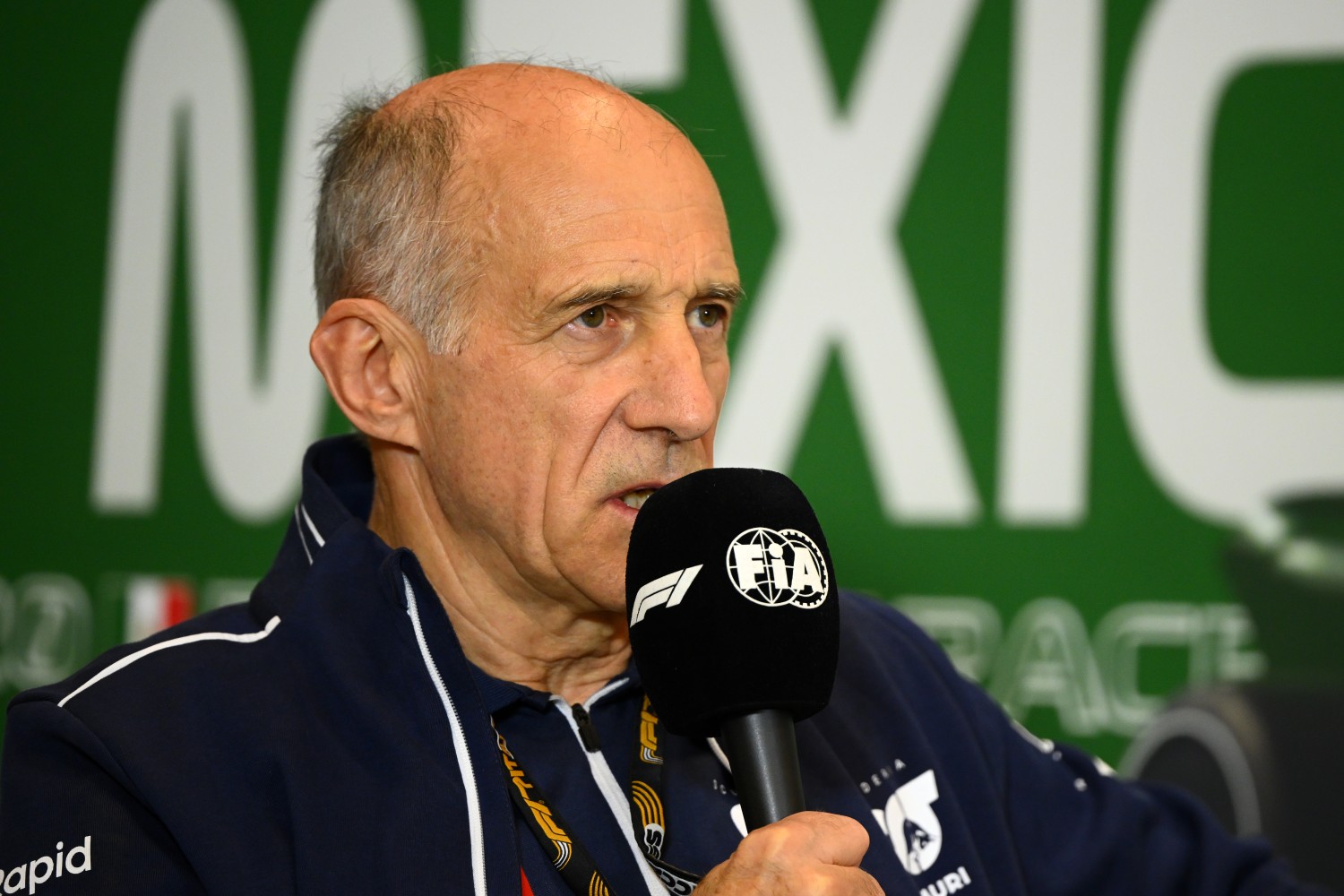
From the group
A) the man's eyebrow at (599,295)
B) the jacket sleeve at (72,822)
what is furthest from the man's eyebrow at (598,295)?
the jacket sleeve at (72,822)

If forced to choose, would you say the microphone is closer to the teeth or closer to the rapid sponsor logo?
the teeth

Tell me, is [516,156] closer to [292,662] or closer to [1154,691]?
[292,662]

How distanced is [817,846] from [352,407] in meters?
0.75

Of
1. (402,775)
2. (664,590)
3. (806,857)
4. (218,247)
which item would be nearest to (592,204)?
(664,590)

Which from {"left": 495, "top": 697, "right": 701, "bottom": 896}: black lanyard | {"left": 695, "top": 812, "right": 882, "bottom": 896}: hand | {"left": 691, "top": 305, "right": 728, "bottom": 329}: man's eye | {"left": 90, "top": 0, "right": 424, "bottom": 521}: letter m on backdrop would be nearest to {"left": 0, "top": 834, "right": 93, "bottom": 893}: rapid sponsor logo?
{"left": 495, "top": 697, "right": 701, "bottom": 896}: black lanyard

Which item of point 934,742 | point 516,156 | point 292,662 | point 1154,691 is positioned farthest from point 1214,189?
point 292,662

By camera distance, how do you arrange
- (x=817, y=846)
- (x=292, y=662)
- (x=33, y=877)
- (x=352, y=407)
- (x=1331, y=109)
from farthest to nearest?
(x=1331, y=109) → (x=352, y=407) → (x=292, y=662) → (x=33, y=877) → (x=817, y=846)

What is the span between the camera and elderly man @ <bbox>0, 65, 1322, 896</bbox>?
112 cm

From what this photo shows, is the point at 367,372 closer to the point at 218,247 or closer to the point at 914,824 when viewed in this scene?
the point at 914,824

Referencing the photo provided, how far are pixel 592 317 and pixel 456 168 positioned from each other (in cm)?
21

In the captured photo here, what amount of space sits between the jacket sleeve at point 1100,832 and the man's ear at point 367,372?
709 millimetres

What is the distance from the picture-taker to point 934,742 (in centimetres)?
147

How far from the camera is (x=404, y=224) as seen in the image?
1.32 meters

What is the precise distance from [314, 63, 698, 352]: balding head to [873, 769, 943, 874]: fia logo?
66cm
